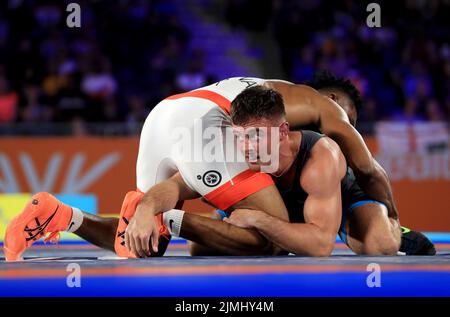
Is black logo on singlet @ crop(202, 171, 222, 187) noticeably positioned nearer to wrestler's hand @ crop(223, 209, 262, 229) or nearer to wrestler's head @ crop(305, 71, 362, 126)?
wrestler's hand @ crop(223, 209, 262, 229)

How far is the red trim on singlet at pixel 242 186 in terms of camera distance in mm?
3010

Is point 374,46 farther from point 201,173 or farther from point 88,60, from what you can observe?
point 201,173

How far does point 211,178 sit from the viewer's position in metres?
3.07

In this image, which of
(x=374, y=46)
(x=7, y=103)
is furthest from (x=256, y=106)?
(x=374, y=46)

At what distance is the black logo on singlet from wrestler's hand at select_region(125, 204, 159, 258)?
34 centimetres

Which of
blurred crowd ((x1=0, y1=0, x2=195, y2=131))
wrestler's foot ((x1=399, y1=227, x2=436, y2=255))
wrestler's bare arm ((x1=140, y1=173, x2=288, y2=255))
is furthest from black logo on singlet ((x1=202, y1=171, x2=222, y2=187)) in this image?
blurred crowd ((x1=0, y1=0, x2=195, y2=131))

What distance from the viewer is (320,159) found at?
9.67ft

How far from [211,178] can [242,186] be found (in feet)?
0.45

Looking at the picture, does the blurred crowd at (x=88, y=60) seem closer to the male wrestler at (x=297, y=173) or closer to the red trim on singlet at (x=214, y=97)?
the red trim on singlet at (x=214, y=97)

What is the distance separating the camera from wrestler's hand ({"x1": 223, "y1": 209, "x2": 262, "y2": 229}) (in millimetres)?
2867

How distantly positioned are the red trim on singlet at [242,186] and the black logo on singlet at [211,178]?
3cm

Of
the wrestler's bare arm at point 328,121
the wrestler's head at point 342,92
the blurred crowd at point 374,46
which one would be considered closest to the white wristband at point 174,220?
the wrestler's bare arm at point 328,121
